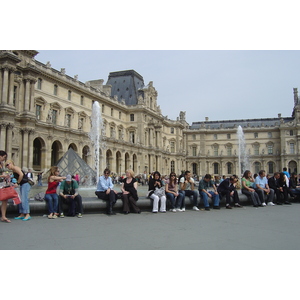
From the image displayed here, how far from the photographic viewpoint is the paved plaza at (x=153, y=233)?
16.7 ft

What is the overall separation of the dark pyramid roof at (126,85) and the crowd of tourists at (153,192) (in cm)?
4258

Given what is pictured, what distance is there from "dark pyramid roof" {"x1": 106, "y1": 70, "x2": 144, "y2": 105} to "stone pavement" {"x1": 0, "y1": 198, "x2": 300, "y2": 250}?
4619 cm

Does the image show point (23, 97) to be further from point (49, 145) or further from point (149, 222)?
point (149, 222)

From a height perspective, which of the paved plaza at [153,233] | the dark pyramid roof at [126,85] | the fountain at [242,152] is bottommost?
the paved plaza at [153,233]

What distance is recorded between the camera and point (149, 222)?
24.4ft

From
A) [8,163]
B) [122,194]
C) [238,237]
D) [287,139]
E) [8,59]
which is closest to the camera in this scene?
[238,237]

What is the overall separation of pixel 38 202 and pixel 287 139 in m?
68.2

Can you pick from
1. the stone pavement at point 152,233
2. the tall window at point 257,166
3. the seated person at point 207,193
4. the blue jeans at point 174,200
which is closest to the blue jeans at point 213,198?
the seated person at point 207,193

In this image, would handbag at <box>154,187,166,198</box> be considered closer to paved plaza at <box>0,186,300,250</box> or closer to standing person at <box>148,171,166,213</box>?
standing person at <box>148,171,166,213</box>

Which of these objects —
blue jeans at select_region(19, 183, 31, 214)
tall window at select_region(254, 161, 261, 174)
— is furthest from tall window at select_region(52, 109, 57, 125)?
tall window at select_region(254, 161, 261, 174)

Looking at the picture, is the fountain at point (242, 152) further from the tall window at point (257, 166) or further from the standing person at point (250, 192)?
the standing person at point (250, 192)

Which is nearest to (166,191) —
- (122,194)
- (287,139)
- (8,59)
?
(122,194)

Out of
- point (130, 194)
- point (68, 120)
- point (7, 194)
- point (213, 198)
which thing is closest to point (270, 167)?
point (68, 120)

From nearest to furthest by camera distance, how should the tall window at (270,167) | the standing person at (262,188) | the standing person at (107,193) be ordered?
1. the standing person at (107,193)
2. the standing person at (262,188)
3. the tall window at (270,167)
